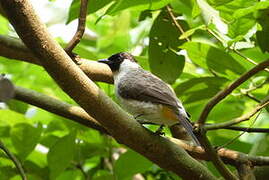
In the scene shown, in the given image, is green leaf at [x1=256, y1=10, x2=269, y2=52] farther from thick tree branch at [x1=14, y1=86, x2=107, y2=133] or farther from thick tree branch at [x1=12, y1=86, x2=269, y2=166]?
thick tree branch at [x1=14, y1=86, x2=107, y2=133]

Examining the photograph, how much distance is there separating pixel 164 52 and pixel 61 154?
0.67 m

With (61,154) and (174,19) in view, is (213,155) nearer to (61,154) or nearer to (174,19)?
(61,154)

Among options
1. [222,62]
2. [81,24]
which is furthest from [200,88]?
[81,24]

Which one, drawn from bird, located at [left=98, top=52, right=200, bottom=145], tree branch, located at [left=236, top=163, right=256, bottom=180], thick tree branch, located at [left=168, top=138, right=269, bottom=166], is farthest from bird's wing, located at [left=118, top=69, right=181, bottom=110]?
tree branch, located at [left=236, top=163, right=256, bottom=180]

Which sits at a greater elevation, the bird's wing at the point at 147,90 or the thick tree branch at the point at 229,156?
the bird's wing at the point at 147,90

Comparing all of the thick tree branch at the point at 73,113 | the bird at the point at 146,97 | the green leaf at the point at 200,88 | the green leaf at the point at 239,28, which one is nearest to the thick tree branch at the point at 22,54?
the thick tree branch at the point at 73,113

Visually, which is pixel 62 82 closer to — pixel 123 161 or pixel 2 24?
pixel 123 161

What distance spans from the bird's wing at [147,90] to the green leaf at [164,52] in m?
0.15

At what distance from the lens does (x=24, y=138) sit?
2.48 meters

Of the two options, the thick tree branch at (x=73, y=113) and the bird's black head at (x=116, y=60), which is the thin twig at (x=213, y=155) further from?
the bird's black head at (x=116, y=60)

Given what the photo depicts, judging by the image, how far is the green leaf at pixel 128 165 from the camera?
2.40 metres

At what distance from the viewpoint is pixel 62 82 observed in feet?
5.73

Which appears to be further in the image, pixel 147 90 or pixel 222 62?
pixel 147 90

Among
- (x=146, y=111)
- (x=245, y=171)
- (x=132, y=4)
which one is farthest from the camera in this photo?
(x=146, y=111)
